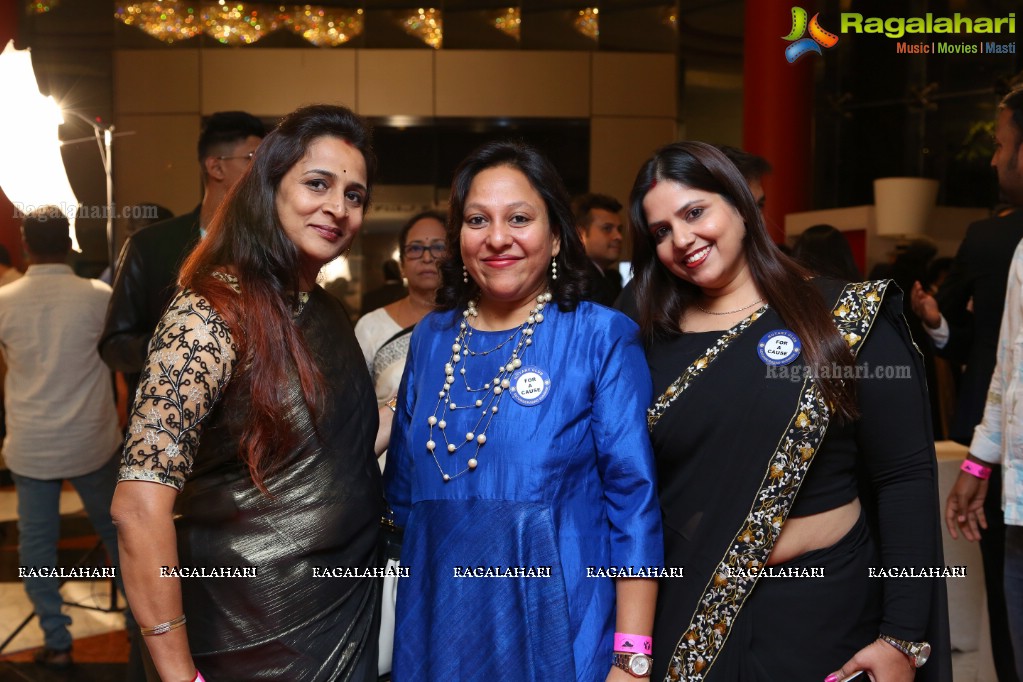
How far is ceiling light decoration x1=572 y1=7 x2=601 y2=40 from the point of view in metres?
8.41

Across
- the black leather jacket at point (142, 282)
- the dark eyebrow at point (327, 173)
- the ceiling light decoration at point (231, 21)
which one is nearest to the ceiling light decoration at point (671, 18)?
the ceiling light decoration at point (231, 21)

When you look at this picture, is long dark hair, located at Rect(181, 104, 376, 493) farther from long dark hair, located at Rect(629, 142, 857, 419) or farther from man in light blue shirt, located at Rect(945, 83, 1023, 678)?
man in light blue shirt, located at Rect(945, 83, 1023, 678)

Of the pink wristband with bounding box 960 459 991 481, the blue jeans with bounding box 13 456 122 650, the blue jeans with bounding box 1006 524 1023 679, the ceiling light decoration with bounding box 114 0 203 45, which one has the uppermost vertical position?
the ceiling light decoration with bounding box 114 0 203 45

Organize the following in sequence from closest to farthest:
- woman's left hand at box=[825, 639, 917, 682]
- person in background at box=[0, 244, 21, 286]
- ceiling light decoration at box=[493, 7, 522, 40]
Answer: woman's left hand at box=[825, 639, 917, 682]
person in background at box=[0, 244, 21, 286]
ceiling light decoration at box=[493, 7, 522, 40]

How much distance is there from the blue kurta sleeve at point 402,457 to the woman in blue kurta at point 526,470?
0.03m

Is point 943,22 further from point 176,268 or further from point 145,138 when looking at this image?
point 176,268

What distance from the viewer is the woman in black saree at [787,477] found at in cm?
162

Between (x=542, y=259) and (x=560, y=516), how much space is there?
0.47 meters

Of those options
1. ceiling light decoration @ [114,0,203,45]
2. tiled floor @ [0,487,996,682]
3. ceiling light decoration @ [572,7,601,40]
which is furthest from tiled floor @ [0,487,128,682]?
ceiling light decoration @ [572,7,601,40]

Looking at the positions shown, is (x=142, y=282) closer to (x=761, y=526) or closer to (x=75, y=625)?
(x=761, y=526)

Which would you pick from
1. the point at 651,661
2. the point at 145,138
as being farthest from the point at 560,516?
the point at 145,138

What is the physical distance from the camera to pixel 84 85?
814 centimetres

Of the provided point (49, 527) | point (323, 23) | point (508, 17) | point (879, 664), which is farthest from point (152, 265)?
point (508, 17)

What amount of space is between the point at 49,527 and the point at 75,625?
594 millimetres
